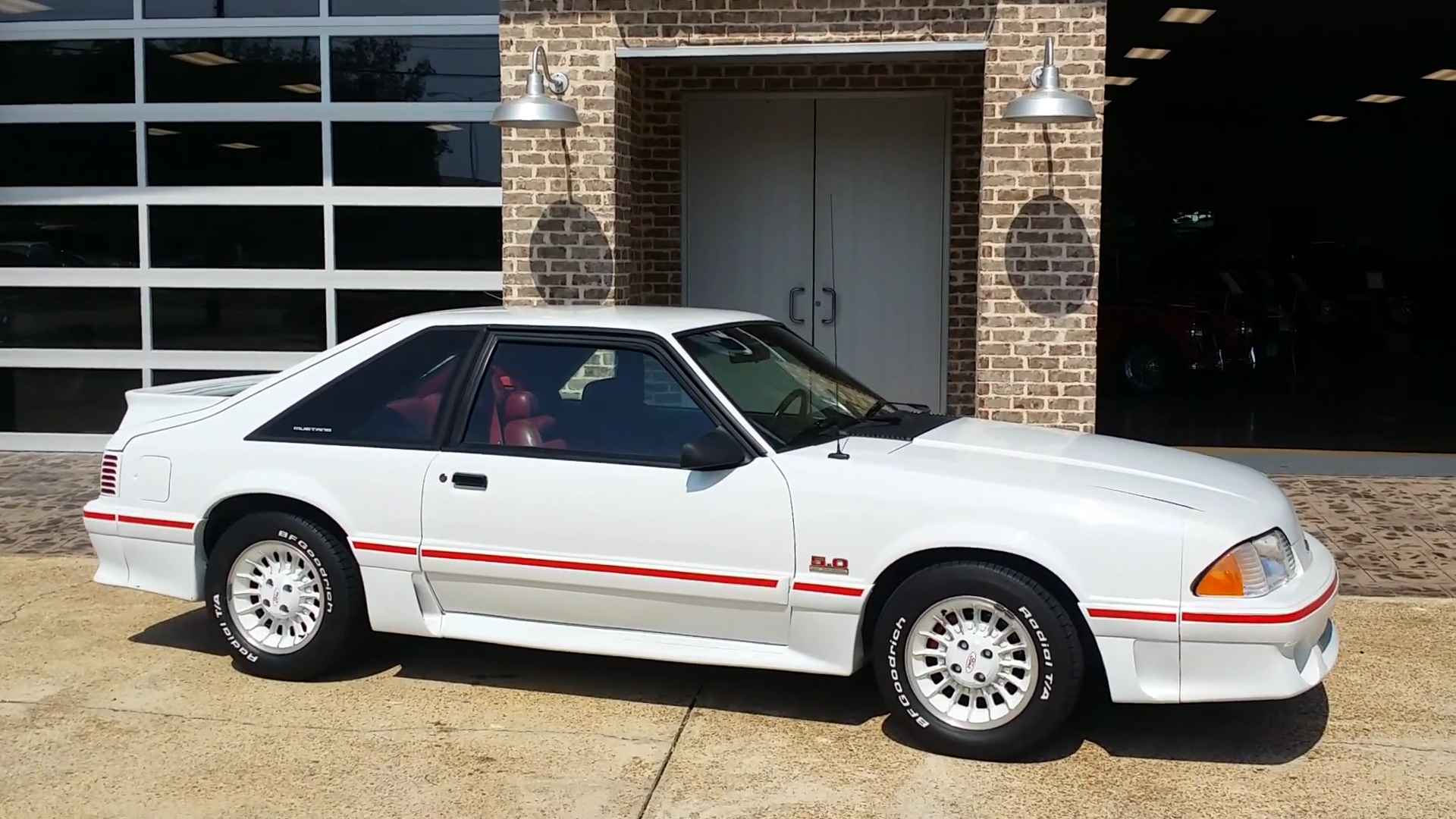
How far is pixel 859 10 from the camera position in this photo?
8773mm

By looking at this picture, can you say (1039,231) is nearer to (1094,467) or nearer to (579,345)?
(1094,467)

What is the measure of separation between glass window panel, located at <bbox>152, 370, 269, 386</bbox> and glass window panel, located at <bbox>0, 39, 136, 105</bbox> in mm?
2089

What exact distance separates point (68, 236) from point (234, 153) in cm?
153

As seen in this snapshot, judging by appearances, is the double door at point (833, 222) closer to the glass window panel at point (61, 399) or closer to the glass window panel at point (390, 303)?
the glass window panel at point (390, 303)

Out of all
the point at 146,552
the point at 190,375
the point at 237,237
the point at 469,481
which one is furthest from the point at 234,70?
the point at 469,481

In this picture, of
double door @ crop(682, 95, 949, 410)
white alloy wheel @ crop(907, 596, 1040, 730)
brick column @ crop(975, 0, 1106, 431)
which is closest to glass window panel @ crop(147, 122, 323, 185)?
double door @ crop(682, 95, 949, 410)

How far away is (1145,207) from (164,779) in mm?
21866

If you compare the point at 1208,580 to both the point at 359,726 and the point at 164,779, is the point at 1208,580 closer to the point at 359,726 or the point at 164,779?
the point at 359,726

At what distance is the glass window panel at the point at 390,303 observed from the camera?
34.2 ft

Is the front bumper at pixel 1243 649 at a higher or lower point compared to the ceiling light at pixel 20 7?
lower

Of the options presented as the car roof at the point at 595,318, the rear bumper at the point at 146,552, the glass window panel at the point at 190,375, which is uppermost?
the car roof at the point at 595,318

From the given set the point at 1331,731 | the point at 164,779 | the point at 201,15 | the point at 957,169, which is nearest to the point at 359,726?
the point at 164,779

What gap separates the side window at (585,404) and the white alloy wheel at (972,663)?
109 centimetres

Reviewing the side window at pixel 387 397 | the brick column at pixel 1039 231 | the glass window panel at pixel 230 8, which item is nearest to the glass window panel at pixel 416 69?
the glass window panel at pixel 230 8
